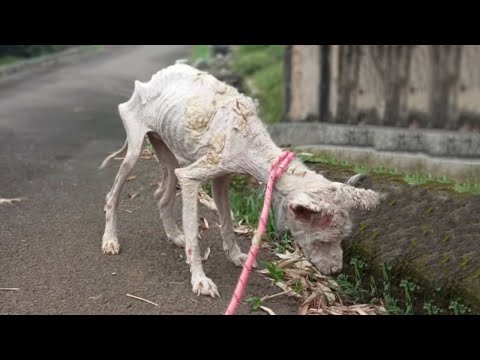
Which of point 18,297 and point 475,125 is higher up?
point 475,125

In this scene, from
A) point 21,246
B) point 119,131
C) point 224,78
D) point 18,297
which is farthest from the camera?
point 224,78

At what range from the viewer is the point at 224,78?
14750 millimetres

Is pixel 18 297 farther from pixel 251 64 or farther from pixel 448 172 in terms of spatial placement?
pixel 251 64

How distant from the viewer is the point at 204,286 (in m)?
5.46

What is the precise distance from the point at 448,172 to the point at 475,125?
683 mm

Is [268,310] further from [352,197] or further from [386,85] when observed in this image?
[386,85]

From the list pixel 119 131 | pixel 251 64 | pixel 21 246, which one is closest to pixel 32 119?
pixel 119 131

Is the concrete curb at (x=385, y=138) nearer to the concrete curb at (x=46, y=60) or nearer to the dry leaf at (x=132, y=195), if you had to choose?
the dry leaf at (x=132, y=195)

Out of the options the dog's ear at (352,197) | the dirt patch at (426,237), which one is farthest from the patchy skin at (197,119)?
the dirt patch at (426,237)

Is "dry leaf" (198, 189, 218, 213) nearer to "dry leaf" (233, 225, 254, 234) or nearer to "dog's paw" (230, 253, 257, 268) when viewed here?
"dry leaf" (233, 225, 254, 234)

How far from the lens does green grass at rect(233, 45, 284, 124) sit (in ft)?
39.6

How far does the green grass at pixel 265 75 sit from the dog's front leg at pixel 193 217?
18.6ft

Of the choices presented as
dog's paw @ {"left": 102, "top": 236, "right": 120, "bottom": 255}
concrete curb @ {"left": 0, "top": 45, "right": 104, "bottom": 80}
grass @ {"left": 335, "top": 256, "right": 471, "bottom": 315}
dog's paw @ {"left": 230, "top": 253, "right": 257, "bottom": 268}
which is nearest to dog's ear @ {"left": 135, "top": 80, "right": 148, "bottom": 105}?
dog's paw @ {"left": 102, "top": 236, "right": 120, "bottom": 255}

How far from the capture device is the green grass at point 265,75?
12.1m
